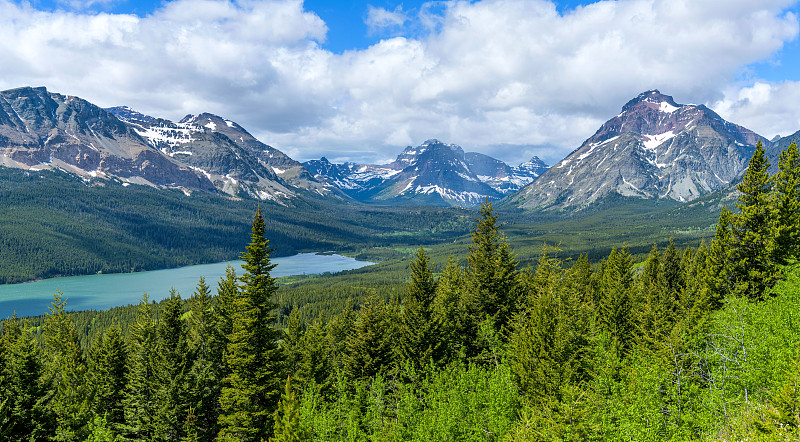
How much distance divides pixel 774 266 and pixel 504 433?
36055 millimetres

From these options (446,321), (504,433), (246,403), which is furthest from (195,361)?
(504,433)

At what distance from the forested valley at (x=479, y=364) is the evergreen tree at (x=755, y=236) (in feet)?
0.57

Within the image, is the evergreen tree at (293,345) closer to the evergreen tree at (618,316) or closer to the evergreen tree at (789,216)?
the evergreen tree at (618,316)

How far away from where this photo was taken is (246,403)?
34.2 m

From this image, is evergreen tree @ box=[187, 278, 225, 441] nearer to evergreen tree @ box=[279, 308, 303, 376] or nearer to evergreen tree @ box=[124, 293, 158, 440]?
evergreen tree @ box=[124, 293, 158, 440]

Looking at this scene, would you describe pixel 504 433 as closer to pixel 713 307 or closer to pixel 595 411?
pixel 595 411

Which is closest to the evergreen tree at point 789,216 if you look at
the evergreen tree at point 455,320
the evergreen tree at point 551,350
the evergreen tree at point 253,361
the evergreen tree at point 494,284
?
the evergreen tree at point 551,350

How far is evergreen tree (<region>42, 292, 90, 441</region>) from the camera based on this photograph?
1442 inches

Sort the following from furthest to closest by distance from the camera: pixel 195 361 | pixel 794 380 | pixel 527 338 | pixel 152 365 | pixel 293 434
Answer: pixel 195 361
pixel 152 365
pixel 527 338
pixel 293 434
pixel 794 380

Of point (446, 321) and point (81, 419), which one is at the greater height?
point (446, 321)

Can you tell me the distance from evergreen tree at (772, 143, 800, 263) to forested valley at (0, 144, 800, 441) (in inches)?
5.9

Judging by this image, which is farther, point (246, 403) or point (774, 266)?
point (774, 266)

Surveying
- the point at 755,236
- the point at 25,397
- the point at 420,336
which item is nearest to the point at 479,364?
the point at 420,336

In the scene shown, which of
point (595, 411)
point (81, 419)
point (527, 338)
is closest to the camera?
point (595, 411)
